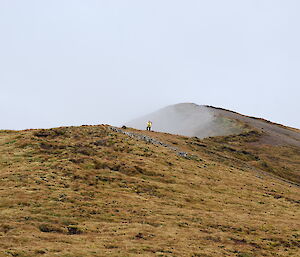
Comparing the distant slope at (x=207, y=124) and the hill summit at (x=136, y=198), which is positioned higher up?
the distant slope at (x=207, y=124)

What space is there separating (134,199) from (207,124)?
7970cm

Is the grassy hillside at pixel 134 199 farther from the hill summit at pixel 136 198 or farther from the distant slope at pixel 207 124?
the distant slope at pixel 207 124

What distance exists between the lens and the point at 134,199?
46.2 metres

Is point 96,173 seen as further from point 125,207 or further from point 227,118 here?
point 227,118

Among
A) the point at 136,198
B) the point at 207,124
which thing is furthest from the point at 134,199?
the point at 207,124

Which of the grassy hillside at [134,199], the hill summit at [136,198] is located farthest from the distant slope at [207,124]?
the grassy hillside at [134,199]

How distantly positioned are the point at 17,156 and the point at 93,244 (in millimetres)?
32362

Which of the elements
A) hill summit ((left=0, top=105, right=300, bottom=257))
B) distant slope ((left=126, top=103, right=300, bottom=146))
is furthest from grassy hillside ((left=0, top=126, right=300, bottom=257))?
distant slope ((left=126, top=103, right=300, bottom=146))

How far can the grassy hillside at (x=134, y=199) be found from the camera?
32906mm

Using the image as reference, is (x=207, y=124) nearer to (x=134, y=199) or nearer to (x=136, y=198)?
(x=136, y=198)

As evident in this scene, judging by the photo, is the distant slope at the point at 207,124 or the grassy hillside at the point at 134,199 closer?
the grassy hillside at the point at 134,199

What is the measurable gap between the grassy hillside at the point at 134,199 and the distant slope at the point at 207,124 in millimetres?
30888

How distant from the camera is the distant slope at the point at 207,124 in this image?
111438mm

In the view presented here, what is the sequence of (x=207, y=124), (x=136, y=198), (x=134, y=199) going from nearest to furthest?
(x=134, y=199)
(x=136, y=198)
(x=207, y=124)
